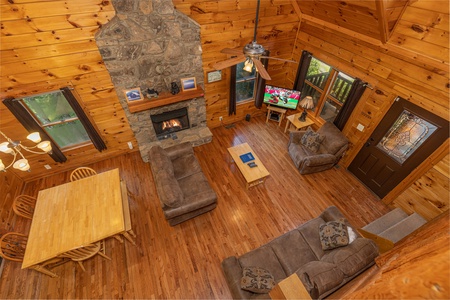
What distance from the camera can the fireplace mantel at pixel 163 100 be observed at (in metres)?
4.43

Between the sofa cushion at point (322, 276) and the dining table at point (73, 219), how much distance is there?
2.67m

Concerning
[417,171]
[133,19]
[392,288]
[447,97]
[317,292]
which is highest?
[133,19]

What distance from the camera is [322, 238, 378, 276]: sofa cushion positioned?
2.64 m

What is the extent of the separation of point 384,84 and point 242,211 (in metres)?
3.71

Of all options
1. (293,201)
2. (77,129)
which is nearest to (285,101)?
(293,201)

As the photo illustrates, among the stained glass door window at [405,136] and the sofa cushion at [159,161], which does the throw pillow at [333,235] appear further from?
the sofa cushion at [159,161]

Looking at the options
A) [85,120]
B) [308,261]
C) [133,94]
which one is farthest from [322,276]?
[85,120]

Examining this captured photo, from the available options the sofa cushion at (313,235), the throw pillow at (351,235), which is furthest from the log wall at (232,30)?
the throw pillow at (351,235)

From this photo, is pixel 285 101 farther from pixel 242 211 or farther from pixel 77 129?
pixel 77 129

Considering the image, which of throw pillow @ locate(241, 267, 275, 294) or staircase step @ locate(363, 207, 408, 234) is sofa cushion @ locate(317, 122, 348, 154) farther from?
throw pillow @ locate(241, 267, 275, 294)

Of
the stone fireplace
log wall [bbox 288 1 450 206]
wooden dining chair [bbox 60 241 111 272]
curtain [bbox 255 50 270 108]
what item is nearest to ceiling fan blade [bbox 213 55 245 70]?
the stone fireplace

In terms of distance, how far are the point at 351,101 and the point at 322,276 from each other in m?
3.65

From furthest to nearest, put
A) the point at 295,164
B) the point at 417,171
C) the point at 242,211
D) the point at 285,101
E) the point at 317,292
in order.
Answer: the point at 285,101 < the point at 295,164 < the point at 242,211 < the point at 417,171 < the point at 317,292

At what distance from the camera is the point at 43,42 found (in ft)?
11.2
